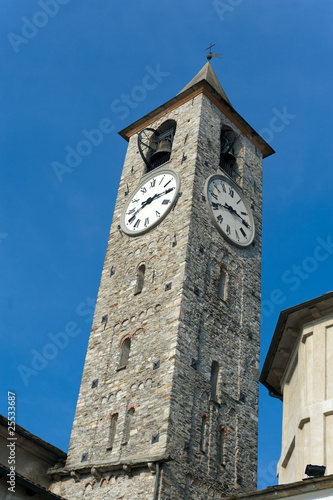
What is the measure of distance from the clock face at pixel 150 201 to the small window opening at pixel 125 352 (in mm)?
4271

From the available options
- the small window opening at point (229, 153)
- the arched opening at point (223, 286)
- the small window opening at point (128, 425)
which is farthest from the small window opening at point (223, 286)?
the small window opening at point (128, 425)

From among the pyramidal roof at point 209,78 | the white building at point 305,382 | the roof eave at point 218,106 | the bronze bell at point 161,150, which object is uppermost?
the pyramidal roof at point 209,78

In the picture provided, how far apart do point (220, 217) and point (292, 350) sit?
10412 mm

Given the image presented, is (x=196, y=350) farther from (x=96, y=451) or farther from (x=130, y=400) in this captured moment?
(x=96, y=451)

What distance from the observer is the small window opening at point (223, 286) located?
2191cm

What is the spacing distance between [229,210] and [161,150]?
3.92 m

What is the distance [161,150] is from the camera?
26.0m

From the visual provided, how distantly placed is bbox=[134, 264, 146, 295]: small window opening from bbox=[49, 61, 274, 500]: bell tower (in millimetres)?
35

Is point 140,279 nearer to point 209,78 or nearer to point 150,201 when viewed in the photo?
point 150,201

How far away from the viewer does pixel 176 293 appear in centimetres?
2009

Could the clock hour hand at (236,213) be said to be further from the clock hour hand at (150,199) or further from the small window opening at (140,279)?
the small window opening at (140,279)

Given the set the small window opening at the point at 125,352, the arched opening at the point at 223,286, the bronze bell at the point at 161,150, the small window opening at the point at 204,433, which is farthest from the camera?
the bronze bell at the point at 161,150

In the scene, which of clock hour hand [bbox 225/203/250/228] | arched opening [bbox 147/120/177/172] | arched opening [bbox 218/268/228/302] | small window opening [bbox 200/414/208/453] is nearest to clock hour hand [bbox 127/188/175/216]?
clock hour hand [bbox 225/203/250/228]

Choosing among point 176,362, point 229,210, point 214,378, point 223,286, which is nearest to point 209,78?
point 229,210
